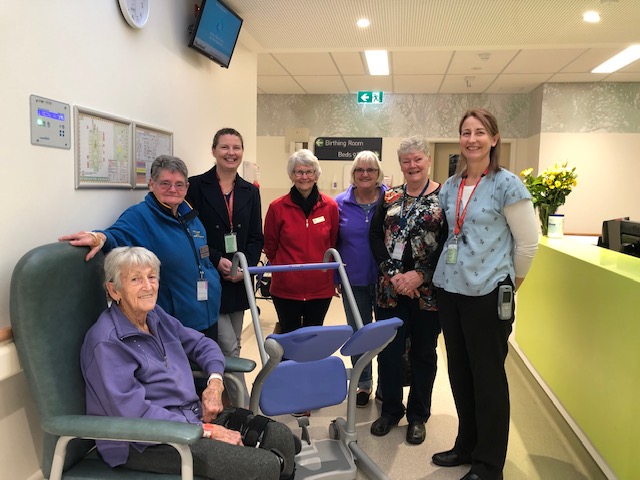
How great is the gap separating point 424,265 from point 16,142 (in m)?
1.87

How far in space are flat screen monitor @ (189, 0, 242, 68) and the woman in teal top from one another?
187 centimetres

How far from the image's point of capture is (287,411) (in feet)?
7.02

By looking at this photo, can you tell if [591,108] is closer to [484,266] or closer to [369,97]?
[369,97]

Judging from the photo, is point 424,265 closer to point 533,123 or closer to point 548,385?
point 548,385

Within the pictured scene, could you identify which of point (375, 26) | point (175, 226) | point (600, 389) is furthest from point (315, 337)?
point (375, 26)

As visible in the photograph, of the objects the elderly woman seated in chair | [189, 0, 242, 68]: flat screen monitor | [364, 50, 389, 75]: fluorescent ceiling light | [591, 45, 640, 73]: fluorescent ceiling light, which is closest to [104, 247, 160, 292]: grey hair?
the elderly woman seated in chair

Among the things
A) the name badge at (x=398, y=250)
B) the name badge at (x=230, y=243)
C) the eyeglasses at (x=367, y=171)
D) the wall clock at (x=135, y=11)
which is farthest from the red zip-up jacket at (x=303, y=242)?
the wall clock at (x=135, y=11)

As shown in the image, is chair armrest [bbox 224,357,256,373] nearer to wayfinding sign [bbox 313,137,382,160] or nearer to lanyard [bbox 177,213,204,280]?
lanyard [bbox 177,213,204,280]

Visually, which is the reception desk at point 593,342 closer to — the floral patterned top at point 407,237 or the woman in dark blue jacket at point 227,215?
the floral patterned top at point 407,237

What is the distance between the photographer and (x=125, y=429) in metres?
1.34

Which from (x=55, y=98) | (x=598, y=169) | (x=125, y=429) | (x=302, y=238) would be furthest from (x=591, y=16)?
(x=125, y=429)

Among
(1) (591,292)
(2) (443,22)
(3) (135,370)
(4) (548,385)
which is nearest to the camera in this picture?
(3) (135,370)

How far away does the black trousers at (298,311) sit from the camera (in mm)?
2904

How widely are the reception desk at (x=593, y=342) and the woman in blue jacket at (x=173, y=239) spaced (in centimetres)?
192
